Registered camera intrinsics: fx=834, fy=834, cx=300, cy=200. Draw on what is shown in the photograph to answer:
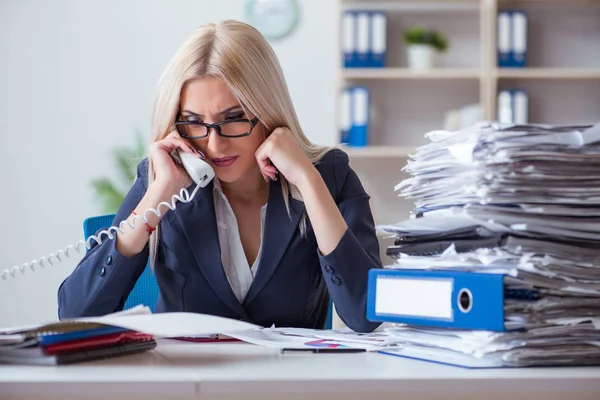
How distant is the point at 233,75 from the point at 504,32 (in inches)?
126

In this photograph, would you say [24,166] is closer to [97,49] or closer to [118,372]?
[97,49]

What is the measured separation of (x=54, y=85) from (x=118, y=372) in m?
4.27

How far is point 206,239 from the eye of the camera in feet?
5.78

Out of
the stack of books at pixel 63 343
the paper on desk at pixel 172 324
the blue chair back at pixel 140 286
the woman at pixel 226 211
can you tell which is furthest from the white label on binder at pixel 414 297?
the blue chair back at pixel 140 286

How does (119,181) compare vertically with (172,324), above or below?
above

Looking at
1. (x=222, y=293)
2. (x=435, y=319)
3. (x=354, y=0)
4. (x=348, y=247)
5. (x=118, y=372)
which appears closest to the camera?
(x=118, y=372)

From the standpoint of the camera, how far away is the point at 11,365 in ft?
3.22

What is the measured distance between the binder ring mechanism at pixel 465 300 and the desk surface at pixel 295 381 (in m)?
0.07

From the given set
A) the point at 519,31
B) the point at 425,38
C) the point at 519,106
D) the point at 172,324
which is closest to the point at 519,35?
the point at 519,31

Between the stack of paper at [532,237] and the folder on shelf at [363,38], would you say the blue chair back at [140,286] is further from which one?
the folder on shelf at [363,38]

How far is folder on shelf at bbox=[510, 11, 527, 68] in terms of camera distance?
4617 millimetres

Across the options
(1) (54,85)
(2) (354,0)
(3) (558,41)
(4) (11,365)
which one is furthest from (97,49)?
(4) (11,365)

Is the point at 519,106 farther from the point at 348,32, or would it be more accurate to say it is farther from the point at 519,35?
the point at 348,32

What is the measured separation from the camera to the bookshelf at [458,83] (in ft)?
16.0
